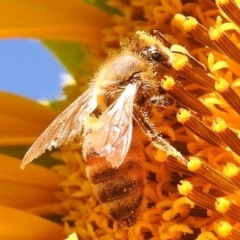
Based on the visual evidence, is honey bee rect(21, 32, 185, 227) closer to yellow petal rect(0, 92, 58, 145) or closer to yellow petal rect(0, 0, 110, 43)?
yellow petal rect(0, 0, 110, 43)

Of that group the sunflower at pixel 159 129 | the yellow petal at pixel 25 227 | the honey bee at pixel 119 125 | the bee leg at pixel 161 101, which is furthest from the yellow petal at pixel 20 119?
the bee leg at pixel 161 101

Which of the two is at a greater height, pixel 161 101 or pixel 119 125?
pixel 161 101

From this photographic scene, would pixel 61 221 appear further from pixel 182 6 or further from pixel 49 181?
pixel 182 6

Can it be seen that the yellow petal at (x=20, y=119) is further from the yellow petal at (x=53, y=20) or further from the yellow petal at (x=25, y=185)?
the yellow petal at (x=53, y=20)

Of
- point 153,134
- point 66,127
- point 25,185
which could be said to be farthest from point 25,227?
point 153,134

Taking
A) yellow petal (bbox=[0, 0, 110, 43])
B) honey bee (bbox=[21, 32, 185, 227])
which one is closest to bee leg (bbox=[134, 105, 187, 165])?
honey bee (bbox=[21, 32, 185, 227])

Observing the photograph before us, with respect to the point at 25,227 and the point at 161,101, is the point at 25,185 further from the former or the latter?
the point at 161,101

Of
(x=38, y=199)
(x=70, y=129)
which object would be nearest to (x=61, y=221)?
(x=38, y=199)
